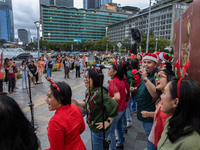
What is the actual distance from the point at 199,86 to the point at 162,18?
87.2 m

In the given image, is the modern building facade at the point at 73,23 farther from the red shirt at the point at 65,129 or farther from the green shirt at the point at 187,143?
the green shirt at the point at 187,143

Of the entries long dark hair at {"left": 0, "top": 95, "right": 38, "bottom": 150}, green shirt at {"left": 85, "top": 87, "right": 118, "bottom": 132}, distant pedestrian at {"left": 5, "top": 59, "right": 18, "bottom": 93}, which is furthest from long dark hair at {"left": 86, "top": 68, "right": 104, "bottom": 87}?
distant pedestrian at {"left": 5, "top": 59, "right": 18, "bottom": 93}

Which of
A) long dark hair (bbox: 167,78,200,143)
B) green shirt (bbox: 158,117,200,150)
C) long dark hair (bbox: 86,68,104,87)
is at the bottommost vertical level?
green shirt (bbox: 158,117,200,150)

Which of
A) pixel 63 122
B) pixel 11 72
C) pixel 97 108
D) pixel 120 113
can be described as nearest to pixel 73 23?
pixel 11 72

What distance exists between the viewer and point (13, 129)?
1034mm

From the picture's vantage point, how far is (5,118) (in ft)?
3.24

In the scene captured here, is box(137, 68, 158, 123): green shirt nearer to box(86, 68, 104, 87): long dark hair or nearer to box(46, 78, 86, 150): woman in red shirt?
box(86, 68, 104, 87): long dark hair

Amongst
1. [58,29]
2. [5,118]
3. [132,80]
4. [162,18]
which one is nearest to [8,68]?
[132,80]

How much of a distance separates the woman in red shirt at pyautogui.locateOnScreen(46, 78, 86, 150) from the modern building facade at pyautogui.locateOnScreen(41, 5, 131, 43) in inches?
4480

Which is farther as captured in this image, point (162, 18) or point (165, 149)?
point (162, 18)

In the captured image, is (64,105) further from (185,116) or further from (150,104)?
(150,104)

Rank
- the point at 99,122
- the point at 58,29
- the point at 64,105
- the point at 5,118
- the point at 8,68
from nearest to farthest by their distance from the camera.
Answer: the point at 5,118 < the point at 64,105 < the point at 99,122 < the point at 8,68 < the point at 58,29

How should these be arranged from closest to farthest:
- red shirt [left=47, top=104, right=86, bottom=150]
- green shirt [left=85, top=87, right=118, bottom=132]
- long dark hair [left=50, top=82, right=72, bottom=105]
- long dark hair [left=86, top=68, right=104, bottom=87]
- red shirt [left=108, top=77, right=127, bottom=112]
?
red shirt [left=47, top=104, right=86, bottom=150] → long dark hair [left=50, top=82, right=72, bottom=105] → green shirt [left=85, top=87, right=118, bottom=132] → long dark hair [left=86, top=68, right=104, bottom=87] → red shirt [left=108, top=77, right=127, bottom=112]

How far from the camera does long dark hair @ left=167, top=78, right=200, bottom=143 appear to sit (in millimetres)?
1076
